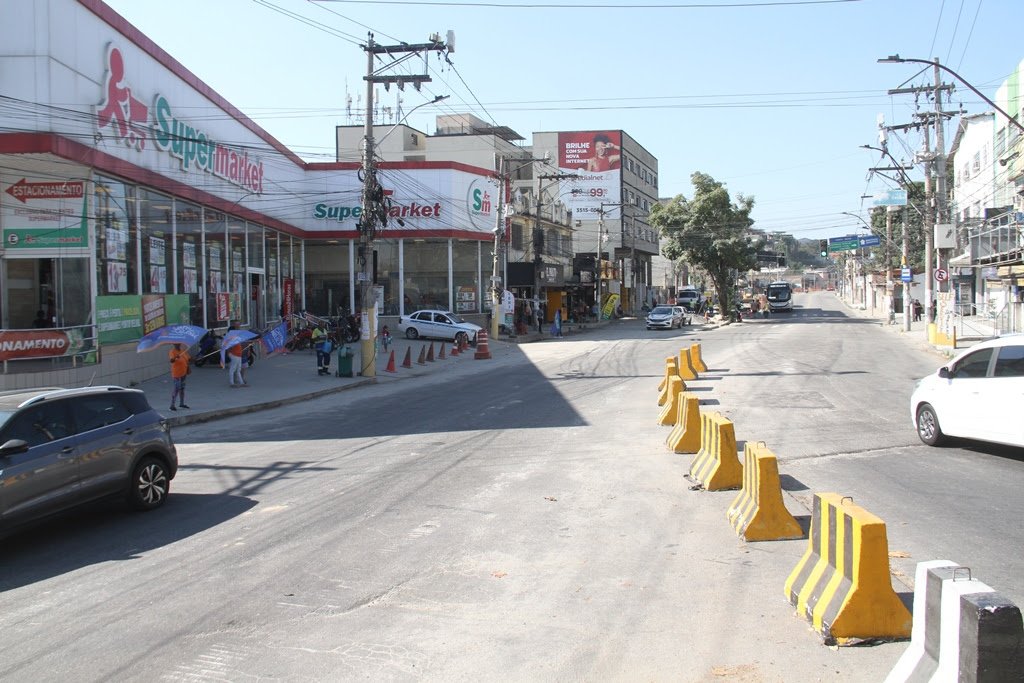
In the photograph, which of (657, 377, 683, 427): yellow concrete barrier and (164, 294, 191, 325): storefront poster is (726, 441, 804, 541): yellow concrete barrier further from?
(164, 294, 191, 325): storefront poster

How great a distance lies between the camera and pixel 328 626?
5781 mm

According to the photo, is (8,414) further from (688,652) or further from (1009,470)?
(1009,470)

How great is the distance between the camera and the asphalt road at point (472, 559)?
522 centimetres

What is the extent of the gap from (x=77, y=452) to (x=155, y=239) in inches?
699

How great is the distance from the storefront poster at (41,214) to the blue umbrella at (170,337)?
2.96 m

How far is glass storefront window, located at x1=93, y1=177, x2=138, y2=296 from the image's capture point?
2109 centimetres

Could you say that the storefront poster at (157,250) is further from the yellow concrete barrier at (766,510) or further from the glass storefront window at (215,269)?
the yellow concrete barrier at (766,510)

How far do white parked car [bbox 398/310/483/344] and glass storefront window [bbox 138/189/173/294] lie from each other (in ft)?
52.7

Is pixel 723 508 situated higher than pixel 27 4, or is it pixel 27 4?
pixel 27 4

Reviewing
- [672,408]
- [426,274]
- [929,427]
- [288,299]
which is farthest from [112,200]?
[426,274]

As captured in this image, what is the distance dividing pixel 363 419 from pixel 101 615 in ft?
36.8

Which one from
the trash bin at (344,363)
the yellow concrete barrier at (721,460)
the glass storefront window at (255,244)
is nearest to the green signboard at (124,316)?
the trash bin at (344,363)

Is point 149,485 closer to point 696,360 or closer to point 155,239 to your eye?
point 155,239

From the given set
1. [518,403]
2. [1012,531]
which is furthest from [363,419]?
[1012,531]
